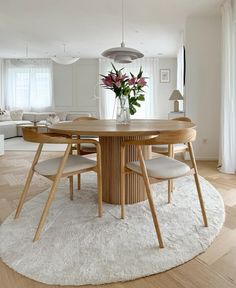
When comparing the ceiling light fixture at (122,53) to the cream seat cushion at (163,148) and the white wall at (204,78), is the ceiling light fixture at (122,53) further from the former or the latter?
the white wall at (204,78)

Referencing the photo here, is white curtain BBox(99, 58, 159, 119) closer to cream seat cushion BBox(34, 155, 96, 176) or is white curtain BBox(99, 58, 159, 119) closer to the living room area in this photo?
the living room area

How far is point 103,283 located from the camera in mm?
1293

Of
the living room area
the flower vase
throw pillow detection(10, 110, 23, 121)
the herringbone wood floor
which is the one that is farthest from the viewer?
throw pillow detection(10, 110, 23, 121)

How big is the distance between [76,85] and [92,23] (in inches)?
157

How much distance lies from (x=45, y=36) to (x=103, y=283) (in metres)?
5.74

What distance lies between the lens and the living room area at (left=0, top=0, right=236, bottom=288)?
1439 millimetres

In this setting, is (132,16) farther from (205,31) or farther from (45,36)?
(45,36)

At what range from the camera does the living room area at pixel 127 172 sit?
1439 millimetres

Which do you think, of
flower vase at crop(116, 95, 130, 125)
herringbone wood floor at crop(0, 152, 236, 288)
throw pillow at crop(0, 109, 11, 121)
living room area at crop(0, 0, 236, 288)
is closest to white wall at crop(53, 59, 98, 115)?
throw pillow at crop(0, 109, 11, 121)

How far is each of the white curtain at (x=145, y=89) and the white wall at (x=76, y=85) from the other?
27 cm

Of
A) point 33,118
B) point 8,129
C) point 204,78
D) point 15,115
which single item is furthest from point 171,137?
point 15,115

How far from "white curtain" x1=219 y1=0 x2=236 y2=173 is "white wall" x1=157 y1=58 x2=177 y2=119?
15.5ft

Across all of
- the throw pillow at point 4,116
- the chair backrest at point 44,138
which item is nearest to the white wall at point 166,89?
the throw pillow at point 4,116

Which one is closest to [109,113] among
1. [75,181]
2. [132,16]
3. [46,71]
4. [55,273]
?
[46,71]
